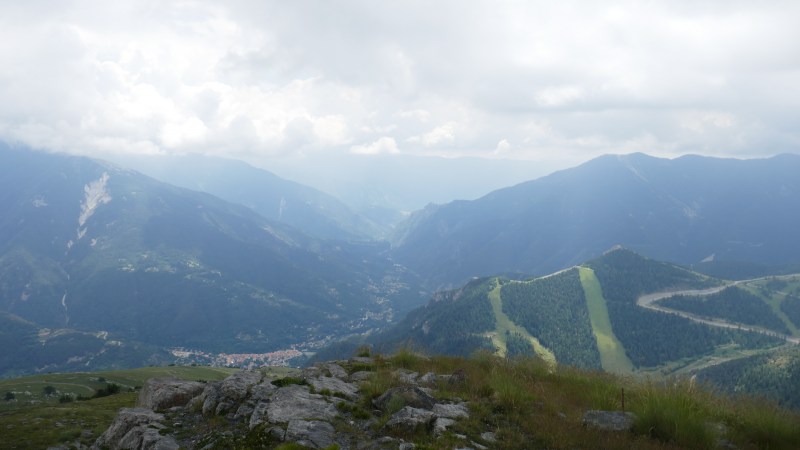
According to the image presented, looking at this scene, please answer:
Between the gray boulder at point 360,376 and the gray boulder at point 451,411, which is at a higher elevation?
the gray boulder at point 451,411

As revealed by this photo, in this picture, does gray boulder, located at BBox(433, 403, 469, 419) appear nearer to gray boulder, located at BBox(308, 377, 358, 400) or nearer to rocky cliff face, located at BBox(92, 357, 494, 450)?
rocky cliff face, located at BBox(92, 357, 494, 450)

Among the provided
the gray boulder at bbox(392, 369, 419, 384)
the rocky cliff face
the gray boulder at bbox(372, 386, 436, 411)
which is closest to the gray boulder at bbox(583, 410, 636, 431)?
the rocky cliff face

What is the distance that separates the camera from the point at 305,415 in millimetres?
11938

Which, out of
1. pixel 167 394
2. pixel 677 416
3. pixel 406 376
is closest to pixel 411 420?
pixel 406 376

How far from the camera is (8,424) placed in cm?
2288

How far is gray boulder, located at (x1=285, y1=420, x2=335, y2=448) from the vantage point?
10305mm

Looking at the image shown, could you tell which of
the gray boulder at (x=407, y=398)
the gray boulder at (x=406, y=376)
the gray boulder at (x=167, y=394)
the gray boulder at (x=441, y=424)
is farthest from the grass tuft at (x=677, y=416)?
the gray boulder at (x=167, y=394)

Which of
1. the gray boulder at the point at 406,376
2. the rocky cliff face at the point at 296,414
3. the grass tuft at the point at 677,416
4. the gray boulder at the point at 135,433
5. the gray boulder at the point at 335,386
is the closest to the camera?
the grass tuft at the point at 677,416

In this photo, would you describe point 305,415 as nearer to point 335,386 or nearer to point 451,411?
point 335,386

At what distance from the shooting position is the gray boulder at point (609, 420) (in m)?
10.4

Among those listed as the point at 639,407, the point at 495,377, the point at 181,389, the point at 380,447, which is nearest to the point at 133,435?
the point at 181,389

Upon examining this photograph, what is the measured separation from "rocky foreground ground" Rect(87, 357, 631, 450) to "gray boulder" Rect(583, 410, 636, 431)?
0.02 meters

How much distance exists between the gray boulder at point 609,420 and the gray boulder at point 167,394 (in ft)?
46.2

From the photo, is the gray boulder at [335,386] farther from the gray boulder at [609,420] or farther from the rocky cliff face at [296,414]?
the gray boulder at [609,420]
